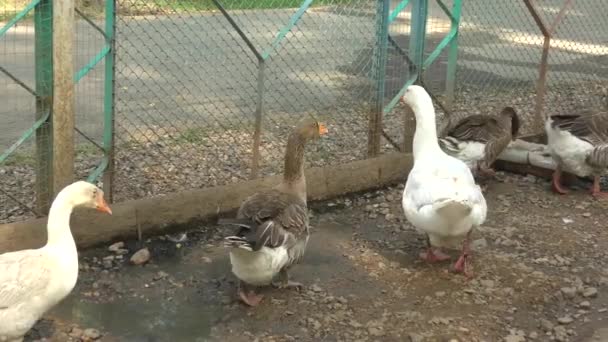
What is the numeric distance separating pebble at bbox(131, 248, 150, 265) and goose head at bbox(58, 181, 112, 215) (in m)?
1.01

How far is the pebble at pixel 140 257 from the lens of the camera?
19.7 feet

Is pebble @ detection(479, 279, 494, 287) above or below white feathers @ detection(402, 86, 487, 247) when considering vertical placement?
below

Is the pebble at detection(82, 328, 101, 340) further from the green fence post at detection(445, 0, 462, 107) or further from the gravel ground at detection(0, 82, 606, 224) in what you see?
the green fence post at detection(445, 0, 462, 107)

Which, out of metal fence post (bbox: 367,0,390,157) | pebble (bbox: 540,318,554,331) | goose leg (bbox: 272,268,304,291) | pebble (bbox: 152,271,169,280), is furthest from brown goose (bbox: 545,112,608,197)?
pebble (bbox: 152,271,169,280)

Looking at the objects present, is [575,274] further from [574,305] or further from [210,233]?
Answer: [210,233]

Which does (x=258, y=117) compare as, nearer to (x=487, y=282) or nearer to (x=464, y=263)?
(x=464, y=263)

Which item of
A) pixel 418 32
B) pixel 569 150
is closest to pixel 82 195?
pixel 418 32

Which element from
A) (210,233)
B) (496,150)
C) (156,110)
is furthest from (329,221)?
(156,110)

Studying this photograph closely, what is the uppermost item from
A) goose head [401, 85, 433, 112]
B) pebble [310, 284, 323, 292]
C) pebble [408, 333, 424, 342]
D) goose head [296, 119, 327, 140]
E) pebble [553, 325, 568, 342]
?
goose head [401, 85, 433, 112]

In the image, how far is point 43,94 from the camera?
18.8 feet

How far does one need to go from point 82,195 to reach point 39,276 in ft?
2.05

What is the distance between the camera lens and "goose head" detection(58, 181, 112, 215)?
15.8ft

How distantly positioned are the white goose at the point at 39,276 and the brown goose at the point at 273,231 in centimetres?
95

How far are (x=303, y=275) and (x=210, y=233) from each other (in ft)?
3.48
